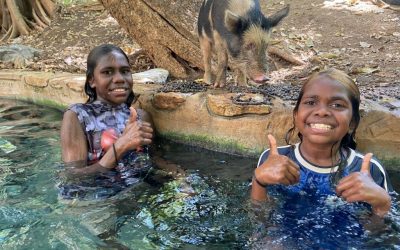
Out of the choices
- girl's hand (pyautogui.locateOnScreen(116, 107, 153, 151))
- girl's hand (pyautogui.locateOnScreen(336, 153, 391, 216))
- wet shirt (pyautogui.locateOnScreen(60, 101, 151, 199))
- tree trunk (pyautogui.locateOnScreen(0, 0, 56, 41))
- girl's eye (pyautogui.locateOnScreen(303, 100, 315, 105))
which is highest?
girl's eye (pyautogui.locateOnScreen(303, 100, 315, 105))

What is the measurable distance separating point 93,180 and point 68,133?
0.47m

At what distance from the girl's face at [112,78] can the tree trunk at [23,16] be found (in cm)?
816

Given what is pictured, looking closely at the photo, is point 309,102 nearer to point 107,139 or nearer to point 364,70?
point 107,139

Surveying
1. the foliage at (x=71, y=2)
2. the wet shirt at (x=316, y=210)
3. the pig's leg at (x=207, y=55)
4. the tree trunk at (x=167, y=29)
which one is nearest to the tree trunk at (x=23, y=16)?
the foliage at (x=71, y=2)

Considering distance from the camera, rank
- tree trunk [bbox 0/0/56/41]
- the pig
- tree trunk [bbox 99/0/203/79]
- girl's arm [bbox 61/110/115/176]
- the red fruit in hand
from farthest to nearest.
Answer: tree trunk [bbox 0/0/56/41]
tree trunk [bbox 99/0/203/79]
the pig
the red fruit in hand
girl's arm [bbox 61/110/115/176]

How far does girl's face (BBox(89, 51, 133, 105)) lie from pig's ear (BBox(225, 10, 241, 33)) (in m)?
1.47

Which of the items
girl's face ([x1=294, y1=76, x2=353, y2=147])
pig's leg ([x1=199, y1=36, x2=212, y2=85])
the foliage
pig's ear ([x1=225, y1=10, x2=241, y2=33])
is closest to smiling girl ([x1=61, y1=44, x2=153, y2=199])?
girl's face ([x1=294, y1=76, x2=353, y2=147])

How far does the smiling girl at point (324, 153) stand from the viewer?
2645 mm

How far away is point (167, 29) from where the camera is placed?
22.6 feet

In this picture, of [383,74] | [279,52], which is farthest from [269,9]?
[383,74]

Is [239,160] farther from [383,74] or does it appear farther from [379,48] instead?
[379,48]

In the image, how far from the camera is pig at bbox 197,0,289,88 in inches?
211

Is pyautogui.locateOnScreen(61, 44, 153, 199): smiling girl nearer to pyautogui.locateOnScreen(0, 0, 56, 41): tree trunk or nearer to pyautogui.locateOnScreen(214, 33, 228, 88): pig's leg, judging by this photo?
pyautogui.locateOnScreen(214, 33, 228, 88): pig's leg

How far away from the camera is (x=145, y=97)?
540cm
